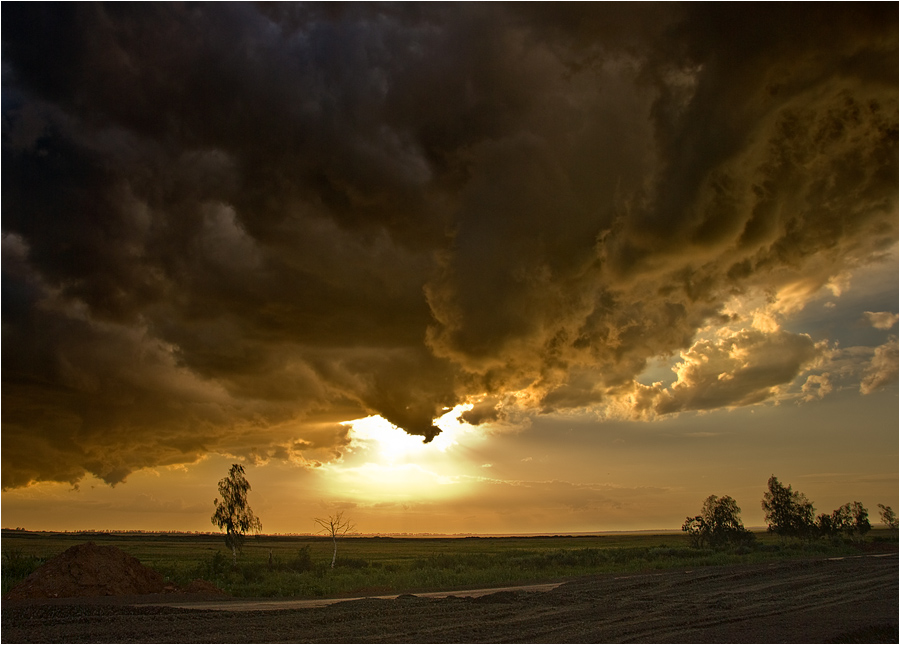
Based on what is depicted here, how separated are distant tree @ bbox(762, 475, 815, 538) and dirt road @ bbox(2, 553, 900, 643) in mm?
74850

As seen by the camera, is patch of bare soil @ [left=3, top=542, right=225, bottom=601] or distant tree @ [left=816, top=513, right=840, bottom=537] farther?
distant tree @ [left=816, top=513, right=840, bottom=537]

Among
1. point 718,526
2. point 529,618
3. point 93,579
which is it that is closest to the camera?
point 529,618

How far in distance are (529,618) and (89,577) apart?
26021 mm

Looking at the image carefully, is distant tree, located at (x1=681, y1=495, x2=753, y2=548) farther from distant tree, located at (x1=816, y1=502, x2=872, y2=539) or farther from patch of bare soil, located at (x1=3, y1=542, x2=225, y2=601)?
patch of bare soil, located at (x1=3, y1=542, x2=225, y2=601)

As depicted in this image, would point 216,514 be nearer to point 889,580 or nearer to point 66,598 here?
point 66,598

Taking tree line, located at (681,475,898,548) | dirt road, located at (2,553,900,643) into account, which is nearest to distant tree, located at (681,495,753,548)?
tree line, located at (681,475,898,548)

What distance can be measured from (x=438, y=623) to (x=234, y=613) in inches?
373

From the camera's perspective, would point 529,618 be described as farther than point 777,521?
No

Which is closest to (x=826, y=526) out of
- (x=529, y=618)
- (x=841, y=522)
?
(x=841, y=522)

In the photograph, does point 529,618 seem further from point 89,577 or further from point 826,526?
point 826,526

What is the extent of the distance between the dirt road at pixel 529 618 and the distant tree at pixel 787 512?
74850 millimetres

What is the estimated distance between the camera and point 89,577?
3322cm

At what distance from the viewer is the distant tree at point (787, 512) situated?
313 ft

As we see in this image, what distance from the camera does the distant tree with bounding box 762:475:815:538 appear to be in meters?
95.2
